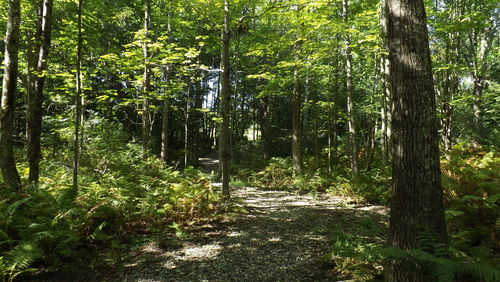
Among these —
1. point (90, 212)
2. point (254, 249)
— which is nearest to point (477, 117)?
point (254, 249)

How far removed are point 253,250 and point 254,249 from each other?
0.17ft

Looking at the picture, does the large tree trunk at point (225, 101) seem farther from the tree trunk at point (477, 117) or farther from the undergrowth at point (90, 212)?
the tree trunk at point (477, 117)

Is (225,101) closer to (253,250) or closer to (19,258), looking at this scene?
(253,250)

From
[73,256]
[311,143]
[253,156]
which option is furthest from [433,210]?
[253,156]

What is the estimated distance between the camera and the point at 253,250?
17.2 feet

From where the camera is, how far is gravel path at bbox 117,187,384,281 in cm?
432

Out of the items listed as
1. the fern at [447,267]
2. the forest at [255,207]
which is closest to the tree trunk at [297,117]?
the forest at [255,207]

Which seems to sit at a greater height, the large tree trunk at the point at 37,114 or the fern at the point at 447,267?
the large tree trunk at the point at 37,114

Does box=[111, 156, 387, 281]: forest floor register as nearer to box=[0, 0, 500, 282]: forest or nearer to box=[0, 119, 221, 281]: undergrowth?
box=[0, 0, 500, 282]: forest

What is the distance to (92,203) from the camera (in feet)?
18.4

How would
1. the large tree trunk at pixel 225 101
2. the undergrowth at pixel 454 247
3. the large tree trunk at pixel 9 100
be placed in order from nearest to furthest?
the undergrowth at pixel 454 247 → the large tree trunk at pixel 9 100 → the large tree trunk at pixel 225 101

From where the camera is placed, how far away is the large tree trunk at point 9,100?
579cm

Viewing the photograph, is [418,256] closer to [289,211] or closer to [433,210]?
[433,210]

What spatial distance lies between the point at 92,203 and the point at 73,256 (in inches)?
45.7
